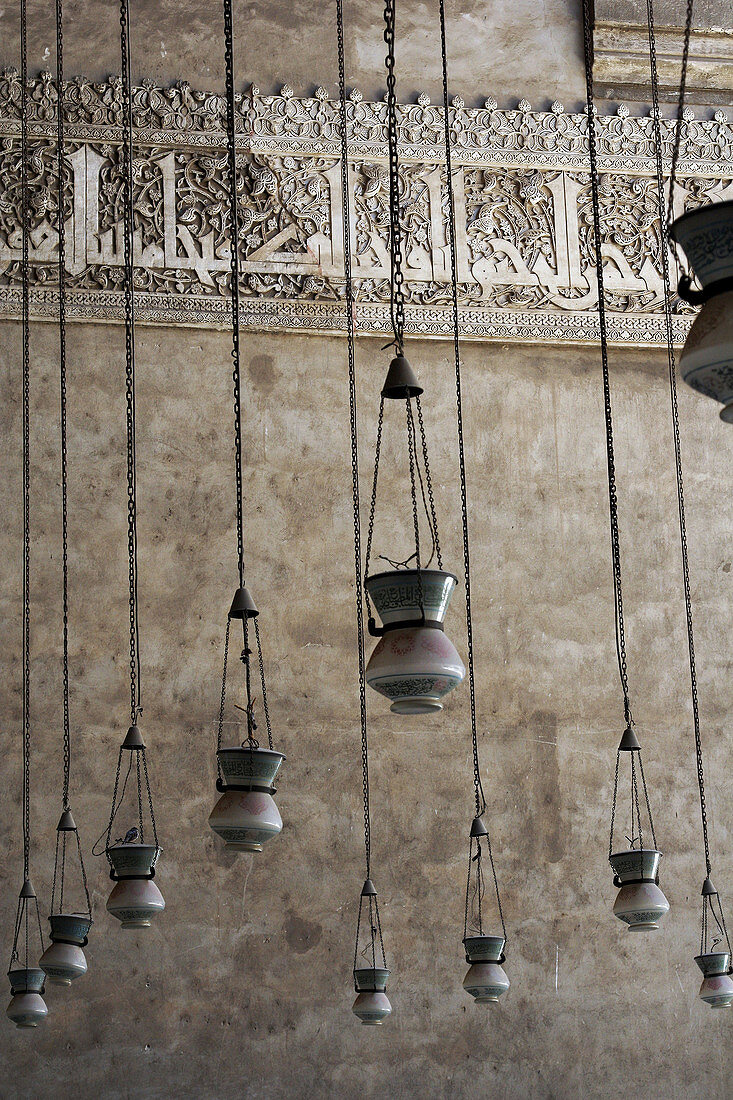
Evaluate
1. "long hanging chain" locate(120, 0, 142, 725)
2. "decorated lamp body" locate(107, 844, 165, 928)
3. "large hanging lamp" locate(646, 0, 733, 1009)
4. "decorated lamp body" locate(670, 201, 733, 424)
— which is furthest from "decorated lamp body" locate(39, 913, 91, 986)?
"decorated lamp body" locate(670, 201, 733, 424)

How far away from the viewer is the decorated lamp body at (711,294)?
8.46 feet

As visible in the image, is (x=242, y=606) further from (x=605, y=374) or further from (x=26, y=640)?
(x=26, y=640)

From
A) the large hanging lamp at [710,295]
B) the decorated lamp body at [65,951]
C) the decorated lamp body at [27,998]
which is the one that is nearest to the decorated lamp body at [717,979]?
the decorated lamp body at [65,951]

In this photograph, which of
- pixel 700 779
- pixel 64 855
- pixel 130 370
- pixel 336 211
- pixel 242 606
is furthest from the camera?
pixel 336 211

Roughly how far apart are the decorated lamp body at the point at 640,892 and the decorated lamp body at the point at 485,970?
570 mm

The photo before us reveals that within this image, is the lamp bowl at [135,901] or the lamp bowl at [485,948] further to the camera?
the lamp bowl at [485,948]

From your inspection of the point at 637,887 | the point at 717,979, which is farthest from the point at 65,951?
the point at 717,979

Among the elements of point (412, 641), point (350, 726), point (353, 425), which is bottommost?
point (412, 641)

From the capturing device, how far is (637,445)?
25.4ft

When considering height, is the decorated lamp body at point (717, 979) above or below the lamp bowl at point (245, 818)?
below

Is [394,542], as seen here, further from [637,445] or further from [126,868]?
[126,868]

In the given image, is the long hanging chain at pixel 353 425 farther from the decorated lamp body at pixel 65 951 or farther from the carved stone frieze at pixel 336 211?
the decorated lamp body at pixel 65 951

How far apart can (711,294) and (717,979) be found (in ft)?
12.8

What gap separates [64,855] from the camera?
22.0 feet
